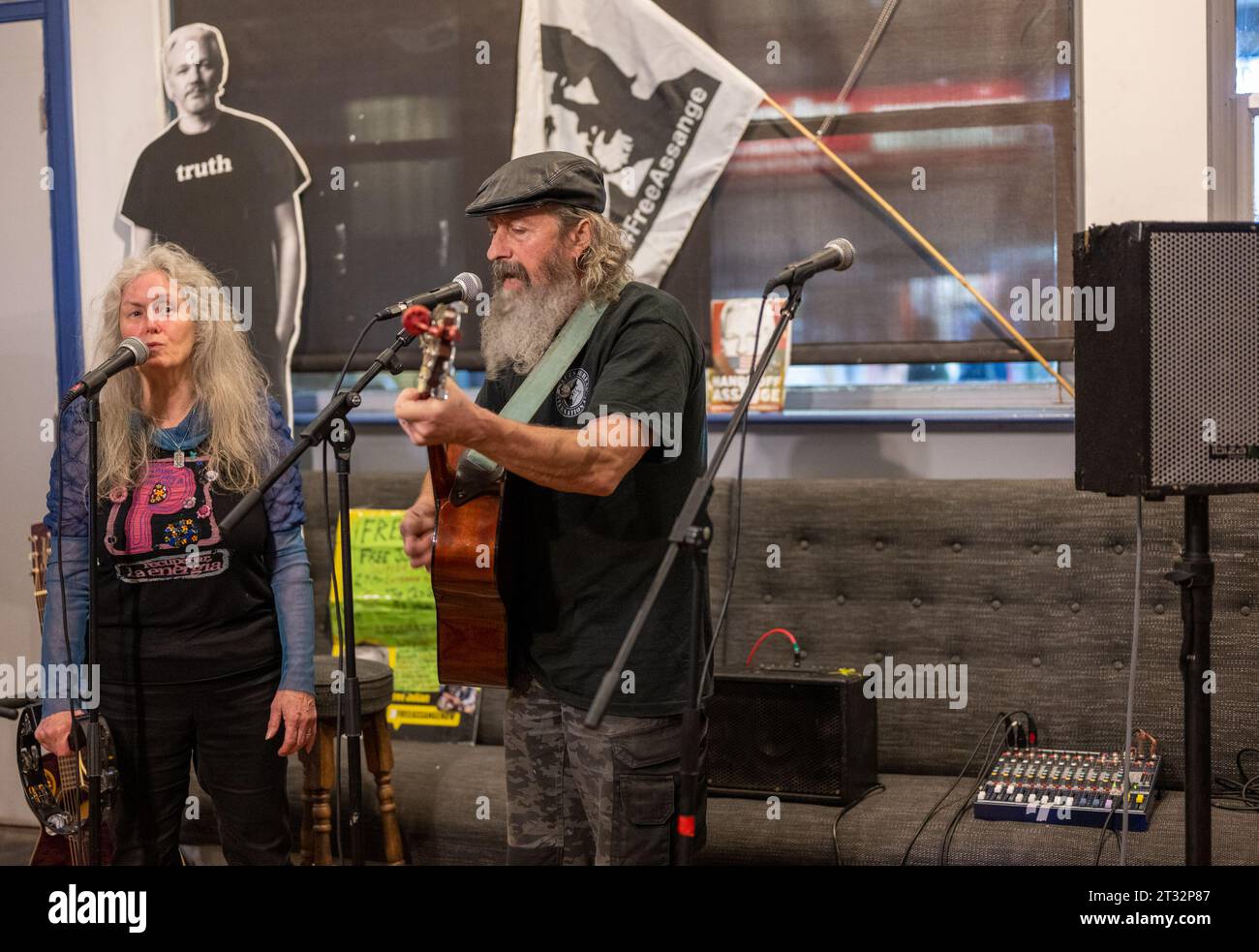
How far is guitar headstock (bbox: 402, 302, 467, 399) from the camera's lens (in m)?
1.96

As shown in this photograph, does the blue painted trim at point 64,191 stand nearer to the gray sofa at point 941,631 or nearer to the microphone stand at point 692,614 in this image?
the gray sofa at point 941,631

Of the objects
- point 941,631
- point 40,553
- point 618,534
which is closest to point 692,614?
point 618,534

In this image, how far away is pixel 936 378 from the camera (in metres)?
3.81

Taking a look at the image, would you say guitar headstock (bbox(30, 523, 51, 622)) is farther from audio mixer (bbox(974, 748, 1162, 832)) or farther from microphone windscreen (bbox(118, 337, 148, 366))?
audio mixer (bbox(974, 748, 1162, 832))

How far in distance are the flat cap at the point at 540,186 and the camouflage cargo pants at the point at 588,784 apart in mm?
935

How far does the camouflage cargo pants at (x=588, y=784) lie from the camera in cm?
234

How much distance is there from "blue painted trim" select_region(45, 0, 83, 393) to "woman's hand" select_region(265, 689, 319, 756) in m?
2.33

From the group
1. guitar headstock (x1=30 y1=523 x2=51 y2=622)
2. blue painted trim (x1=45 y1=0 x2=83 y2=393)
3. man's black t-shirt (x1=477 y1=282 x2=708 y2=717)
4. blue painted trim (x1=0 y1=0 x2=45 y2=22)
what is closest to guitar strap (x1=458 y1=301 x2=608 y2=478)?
man's black t-shirt (x1=477 y1=282 x2=708 y2=717)

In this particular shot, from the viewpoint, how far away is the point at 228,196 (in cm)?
444

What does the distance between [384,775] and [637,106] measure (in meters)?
2.18

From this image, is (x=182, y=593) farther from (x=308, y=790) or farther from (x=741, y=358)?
(x=741, y=358)

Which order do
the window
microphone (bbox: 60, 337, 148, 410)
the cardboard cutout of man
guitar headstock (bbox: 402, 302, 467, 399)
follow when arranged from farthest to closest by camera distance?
1. the cardboard cutout of man
2. the window
3. microphone (bbox: 60, 337, 148, 410)
4. guitar headstock (bbox: 402, 302, 467, 399)

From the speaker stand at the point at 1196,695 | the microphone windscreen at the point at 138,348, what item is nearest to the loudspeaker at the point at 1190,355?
the speaker stand at the point at 1196,695
